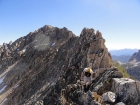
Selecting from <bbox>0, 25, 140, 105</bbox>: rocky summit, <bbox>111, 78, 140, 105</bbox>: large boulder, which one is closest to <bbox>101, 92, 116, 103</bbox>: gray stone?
<bbox>0, 25, 140, 105</bbox>: rocky summit

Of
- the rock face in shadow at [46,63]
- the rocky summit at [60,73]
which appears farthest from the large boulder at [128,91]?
the rock face in shadow at [46,63]

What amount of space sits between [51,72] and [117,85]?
56.2 meters

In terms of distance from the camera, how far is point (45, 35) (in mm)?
126500

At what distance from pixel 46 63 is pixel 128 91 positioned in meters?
69.6

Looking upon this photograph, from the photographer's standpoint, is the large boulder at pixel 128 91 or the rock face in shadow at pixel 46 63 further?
the rock face in shadow at pixel 46 63

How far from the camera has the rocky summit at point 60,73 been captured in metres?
22.2

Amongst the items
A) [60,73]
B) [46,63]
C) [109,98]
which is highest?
[46,63]

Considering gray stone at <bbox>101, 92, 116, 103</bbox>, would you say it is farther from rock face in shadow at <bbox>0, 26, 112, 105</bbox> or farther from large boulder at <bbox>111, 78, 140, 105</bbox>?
rock face in shadow at <bbox>0, 26, 112, 105</bbox>

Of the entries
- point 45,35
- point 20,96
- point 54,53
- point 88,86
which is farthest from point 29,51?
point 88,86

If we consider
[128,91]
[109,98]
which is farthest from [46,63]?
[109,98]

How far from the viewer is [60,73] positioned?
68000mm

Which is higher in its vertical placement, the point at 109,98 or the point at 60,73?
the point at 109,98

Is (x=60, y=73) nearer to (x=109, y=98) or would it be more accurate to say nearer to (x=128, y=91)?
(x=128, y=91)

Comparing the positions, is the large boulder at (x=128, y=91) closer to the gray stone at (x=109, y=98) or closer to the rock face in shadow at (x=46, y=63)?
the gray stone at (x=109, y=98)
